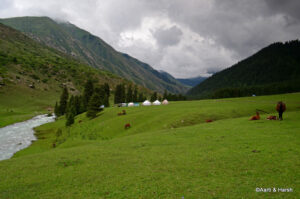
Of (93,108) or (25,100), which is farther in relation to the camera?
(25,100)

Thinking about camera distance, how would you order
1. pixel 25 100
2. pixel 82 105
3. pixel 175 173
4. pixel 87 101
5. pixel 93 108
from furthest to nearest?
pixel 25 100, pixel 87 101, pixel 82 105, pixel 93 108, pixel 175 173

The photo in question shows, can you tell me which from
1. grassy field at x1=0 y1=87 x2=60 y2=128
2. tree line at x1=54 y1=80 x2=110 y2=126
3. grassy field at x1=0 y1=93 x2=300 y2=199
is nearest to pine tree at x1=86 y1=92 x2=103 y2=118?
tree line at x1=54 y1=80 x2=110 y2=126

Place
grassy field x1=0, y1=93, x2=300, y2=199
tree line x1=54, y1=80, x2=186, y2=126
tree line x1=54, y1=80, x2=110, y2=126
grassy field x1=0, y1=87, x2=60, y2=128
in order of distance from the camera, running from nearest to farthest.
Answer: grassy field x1=0, y1=93, x2=300, y2=199
tree line x1=54, y1=80, x2=110, y2=126
tree line x1=54, y1=80, x2=186, y2=126
grassy field x1=0, y1=87, x2=60, y2=128

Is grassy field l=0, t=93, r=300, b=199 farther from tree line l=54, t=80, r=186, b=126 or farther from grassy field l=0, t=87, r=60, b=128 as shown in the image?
grassy field l=0, t=87, r=60, b=128

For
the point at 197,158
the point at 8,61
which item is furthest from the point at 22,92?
the point at 197,158

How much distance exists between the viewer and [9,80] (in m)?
154

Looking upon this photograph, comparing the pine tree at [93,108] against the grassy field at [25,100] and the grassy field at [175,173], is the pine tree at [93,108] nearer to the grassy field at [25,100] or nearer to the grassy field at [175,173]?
the grassy field at [175,173]

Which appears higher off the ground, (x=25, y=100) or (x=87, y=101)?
(x=25, y=100)

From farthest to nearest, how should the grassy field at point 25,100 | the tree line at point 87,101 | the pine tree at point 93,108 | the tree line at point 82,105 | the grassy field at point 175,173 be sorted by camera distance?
the grassy field at point 25,100 → the tree line at point 87,101 → the tree line at point 82,105 → the pine tree at point 93,108 → the grassy field at point 175,173

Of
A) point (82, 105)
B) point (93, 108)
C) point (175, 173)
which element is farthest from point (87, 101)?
point (175, 173)

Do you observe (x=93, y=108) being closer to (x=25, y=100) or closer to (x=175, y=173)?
(x=175, y=173)

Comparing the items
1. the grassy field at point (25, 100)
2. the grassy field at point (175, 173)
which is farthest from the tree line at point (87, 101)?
the grassy field at point (175, 173)

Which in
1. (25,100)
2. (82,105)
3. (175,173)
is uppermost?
(25,100)

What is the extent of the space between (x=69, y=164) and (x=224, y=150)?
14.4 metres
